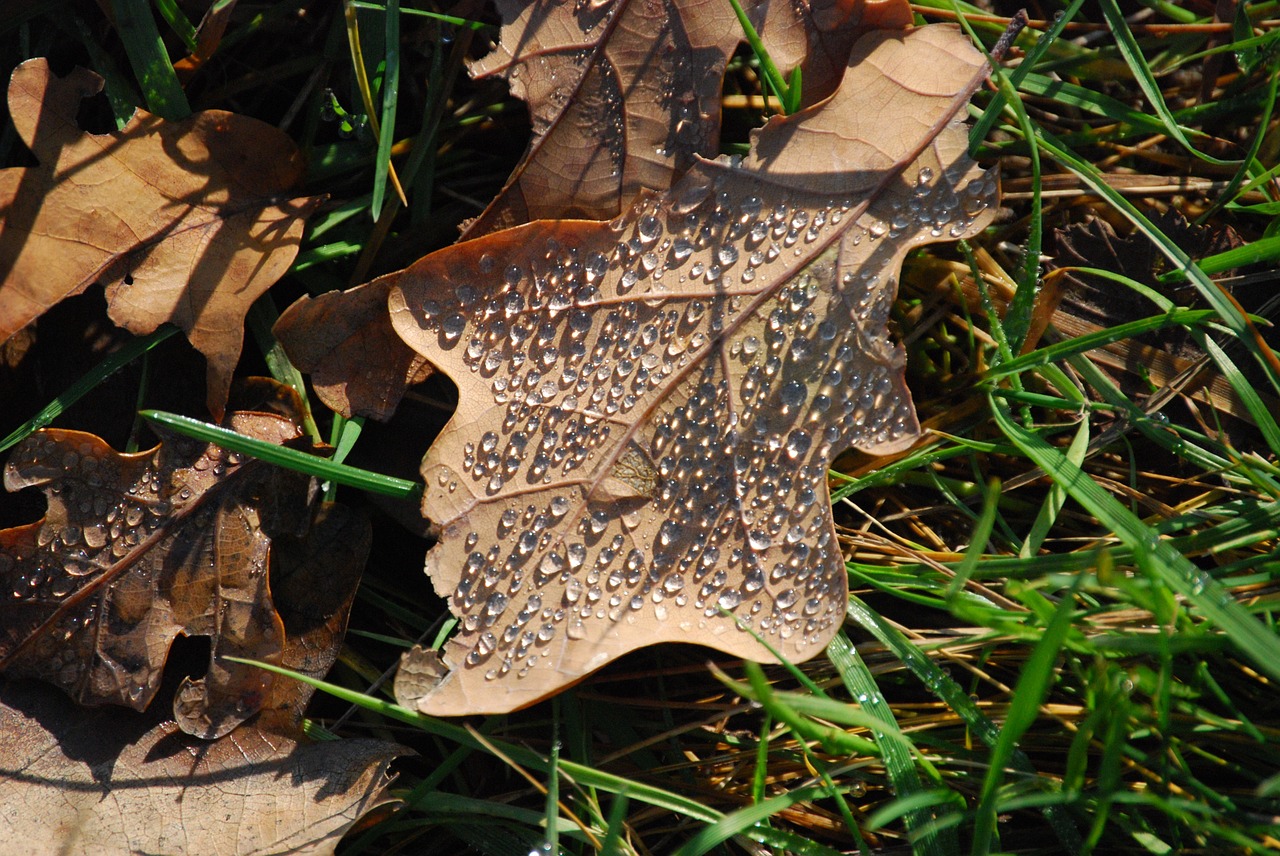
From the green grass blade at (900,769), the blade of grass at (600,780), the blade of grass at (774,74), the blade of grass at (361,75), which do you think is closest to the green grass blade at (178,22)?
the blade of grass at (361,75)

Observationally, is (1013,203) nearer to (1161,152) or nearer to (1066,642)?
(1161,152)

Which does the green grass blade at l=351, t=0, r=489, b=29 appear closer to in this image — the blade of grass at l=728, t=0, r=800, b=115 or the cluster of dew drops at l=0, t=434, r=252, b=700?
the blade of grass at l=728, t=0, r=800, b=115

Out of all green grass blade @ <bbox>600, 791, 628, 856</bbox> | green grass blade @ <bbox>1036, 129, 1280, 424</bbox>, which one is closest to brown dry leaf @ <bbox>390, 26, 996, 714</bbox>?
green grass blade @ <bbox>600, 791, 628, 856</bbox>

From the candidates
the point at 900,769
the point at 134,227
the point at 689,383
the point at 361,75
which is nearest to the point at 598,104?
the point at 361,75

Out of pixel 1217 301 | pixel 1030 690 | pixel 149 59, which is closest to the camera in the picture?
pixel 1030 690

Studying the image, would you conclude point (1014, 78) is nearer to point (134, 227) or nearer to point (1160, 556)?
point (1160, 556)

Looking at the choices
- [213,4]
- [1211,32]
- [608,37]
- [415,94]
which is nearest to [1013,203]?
[1211,32]
